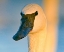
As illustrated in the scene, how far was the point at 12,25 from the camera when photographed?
104 inches

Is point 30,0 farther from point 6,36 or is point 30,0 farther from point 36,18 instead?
point 36,18

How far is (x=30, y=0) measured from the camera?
2.65m

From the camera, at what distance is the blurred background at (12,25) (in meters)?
2.50

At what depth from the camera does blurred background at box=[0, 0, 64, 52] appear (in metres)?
2.50

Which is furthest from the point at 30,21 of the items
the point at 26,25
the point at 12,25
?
the point at 12,25

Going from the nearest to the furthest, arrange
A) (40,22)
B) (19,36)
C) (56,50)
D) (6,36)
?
(19,36), (40,22), (56,50), (6,36)

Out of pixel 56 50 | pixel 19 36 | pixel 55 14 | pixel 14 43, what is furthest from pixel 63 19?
pixel 19 36

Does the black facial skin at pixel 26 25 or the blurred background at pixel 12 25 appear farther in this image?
the blurred background at pixel 12 25

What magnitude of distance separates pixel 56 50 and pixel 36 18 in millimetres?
1003

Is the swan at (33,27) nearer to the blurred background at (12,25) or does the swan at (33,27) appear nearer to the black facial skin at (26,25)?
the black facial skin at (26,25)

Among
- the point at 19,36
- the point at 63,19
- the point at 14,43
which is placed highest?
the point at 19,36

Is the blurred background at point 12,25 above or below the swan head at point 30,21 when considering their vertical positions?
below

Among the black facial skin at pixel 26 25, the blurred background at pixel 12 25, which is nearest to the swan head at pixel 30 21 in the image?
the black facial skin at pixel 26 25

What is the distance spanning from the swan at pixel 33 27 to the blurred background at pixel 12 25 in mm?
897
